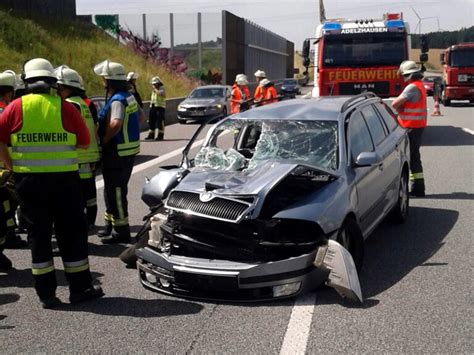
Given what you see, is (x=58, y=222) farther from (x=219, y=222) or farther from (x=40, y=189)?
(x=219, y=222)

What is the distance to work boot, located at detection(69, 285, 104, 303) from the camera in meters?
5.03

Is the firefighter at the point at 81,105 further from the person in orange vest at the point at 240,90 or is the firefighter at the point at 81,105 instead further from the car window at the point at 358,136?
the person in orange vest at the point at 240,90

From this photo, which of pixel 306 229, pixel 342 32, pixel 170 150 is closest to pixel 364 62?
pixel 342 32

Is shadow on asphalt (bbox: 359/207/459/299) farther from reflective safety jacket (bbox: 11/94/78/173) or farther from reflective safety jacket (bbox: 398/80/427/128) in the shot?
reflective safety jacket (bbox: 11/94/78/173)

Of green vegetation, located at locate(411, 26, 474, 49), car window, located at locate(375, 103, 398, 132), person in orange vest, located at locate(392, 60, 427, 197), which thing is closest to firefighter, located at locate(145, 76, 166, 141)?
person in orange vest, located at locate(392, 60, 427, 197)

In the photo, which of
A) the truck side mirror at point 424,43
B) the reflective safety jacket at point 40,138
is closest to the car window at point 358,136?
the reflective safety jacket at point 40,138

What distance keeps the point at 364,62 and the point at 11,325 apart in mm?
12081

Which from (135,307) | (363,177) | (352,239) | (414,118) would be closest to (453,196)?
(414,118)

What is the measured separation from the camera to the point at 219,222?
481 centimetres

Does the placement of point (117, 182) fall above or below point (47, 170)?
below

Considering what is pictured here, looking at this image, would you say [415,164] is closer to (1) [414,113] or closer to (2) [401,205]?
(1) [414,113]

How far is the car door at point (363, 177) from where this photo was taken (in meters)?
5.68

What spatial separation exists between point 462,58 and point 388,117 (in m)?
22.5

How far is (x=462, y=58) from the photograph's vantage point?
2812 centimetres
